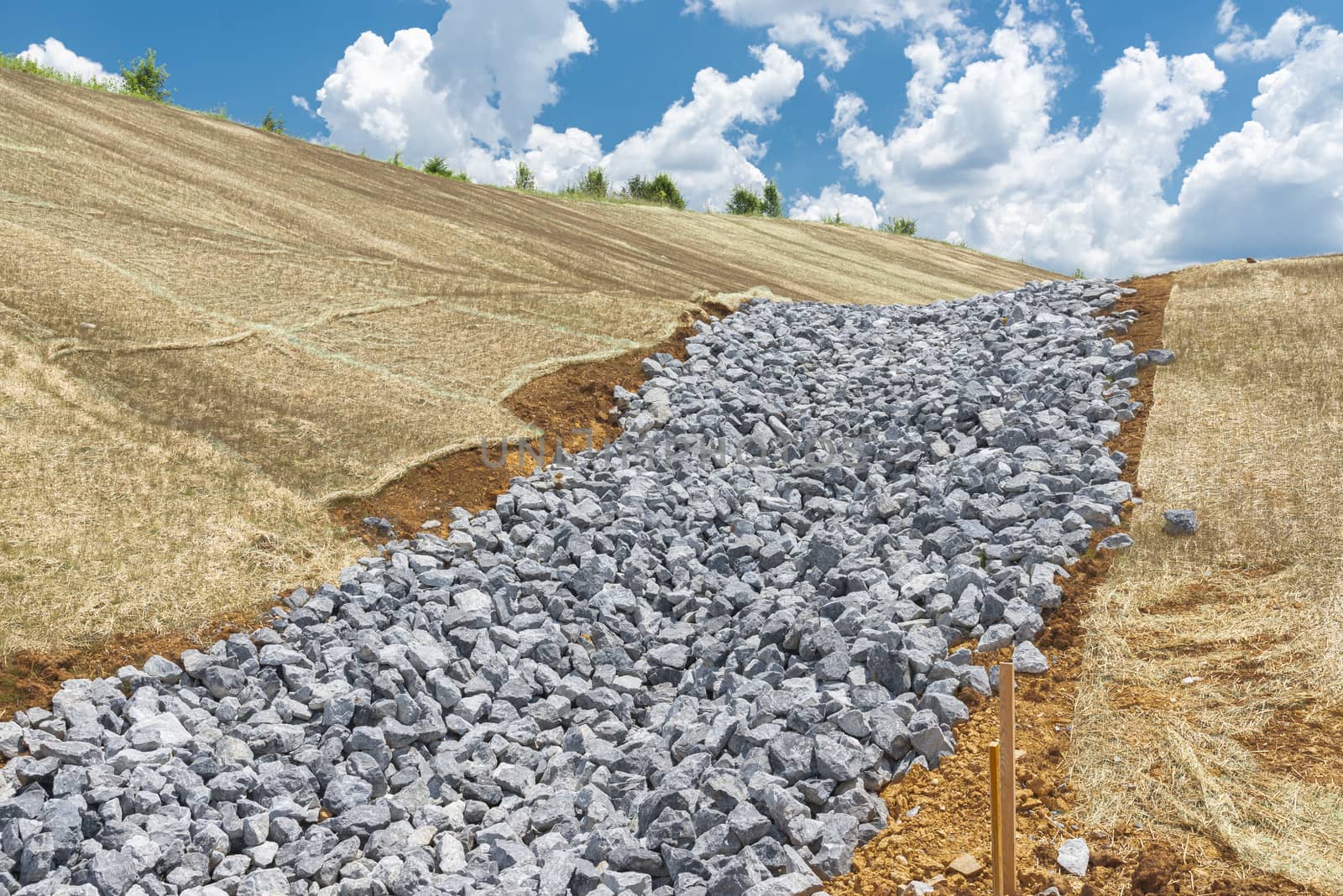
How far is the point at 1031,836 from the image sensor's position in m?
4.39

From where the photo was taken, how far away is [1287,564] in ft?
21.7

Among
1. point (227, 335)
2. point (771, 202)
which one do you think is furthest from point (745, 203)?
point (227, 335)

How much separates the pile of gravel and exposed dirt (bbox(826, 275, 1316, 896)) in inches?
6.3

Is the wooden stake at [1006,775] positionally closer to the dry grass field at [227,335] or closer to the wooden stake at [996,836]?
the wooden stake at [996,836]

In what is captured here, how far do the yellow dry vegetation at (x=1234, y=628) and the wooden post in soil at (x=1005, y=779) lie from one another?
3.52ft

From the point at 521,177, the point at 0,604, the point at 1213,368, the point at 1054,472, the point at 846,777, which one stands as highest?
the point at 521,177

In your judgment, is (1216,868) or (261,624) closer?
(1216,868)

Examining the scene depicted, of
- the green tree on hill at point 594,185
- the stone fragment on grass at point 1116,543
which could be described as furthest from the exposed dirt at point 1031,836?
the green tree on hill at point 594,185

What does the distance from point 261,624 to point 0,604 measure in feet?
5.65

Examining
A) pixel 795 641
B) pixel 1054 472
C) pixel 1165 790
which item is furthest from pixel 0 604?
pixel 1054 472

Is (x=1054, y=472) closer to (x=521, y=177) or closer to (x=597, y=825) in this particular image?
(x=597, y=825)

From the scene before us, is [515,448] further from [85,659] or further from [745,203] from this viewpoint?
[745,203]

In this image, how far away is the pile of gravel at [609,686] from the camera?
4770 millimetres

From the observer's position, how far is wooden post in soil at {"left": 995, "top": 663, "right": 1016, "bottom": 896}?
3562 millimetres
